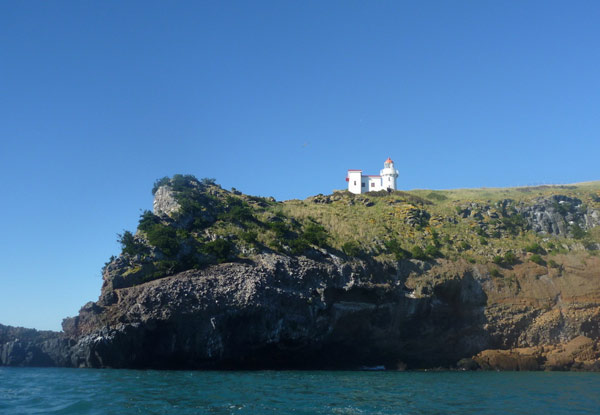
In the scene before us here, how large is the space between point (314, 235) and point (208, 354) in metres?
15.1

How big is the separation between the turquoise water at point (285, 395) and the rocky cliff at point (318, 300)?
7.70 m

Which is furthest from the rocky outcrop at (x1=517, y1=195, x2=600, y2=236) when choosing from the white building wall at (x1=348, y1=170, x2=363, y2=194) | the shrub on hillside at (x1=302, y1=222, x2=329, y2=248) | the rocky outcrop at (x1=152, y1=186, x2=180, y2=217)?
the rocky outcrop at (x1=152, y1=186, x2=180, y2=217)

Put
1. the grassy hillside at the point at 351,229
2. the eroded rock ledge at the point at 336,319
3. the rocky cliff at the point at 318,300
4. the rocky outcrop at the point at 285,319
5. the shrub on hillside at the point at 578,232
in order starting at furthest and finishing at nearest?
the shrub on hillside at the point at 578,232
the grassy hillside at the point at 351,229
the rocky cliff at the point at 318,300
the eroded rock ledge at the point at 336,319
the rocky outcrop at the point at 285,319

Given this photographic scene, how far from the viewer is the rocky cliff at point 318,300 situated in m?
37.5

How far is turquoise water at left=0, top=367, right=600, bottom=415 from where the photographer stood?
19.1m

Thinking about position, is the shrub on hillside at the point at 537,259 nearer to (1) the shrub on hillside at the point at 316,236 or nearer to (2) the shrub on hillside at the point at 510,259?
(2) the shrub on hillside at the point at 510,259

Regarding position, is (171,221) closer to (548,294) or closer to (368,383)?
(368,383)

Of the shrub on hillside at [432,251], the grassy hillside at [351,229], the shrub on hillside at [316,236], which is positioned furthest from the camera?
the shrub on hillside at [432,251]

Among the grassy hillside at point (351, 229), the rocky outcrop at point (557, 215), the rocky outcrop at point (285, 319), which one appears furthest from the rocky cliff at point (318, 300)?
the rocky outcrop at point (557, 215)

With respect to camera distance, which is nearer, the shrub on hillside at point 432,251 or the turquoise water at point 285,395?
the turquoise water at point 285,395

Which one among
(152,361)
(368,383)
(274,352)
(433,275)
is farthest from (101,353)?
(433,275)

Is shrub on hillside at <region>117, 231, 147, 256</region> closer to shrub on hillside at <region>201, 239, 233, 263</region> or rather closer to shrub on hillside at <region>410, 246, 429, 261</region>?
shrub on hillside at <region>201, 239, 233, 263</region>

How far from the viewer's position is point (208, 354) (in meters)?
37.4

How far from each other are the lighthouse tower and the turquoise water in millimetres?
50046
